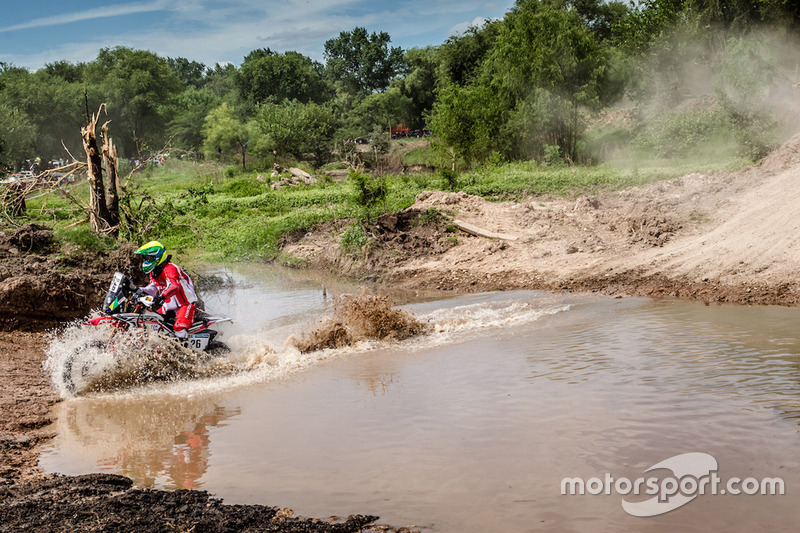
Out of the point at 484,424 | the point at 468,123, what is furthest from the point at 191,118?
the point at 484,424

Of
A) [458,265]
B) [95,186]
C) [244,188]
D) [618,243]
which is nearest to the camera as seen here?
[95,186]

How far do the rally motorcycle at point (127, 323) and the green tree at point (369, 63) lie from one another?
78.5 m

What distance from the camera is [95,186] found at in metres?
14.6

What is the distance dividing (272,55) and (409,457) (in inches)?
3294

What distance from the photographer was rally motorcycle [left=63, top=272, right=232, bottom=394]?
8875mm

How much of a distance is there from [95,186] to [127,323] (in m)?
6.66

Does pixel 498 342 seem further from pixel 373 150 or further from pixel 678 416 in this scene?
pixel 373 150

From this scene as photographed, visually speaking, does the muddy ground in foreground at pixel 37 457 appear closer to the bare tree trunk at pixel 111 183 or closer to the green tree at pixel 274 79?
the bare tree trunk at pixel 111 183

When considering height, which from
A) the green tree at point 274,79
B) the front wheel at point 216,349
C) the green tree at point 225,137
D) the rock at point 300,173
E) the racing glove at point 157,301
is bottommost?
the front wheel at point 216,349

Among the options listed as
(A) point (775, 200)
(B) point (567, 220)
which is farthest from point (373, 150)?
(A) point (775, 200)

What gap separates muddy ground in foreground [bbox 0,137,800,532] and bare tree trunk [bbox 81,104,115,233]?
3.25ft

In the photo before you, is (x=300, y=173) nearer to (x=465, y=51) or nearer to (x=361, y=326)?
(x=465, y=51)

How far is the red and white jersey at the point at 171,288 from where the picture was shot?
9375 mm

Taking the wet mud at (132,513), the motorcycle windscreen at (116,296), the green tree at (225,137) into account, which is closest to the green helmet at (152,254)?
the motorcycle windscreen at (116,296)
